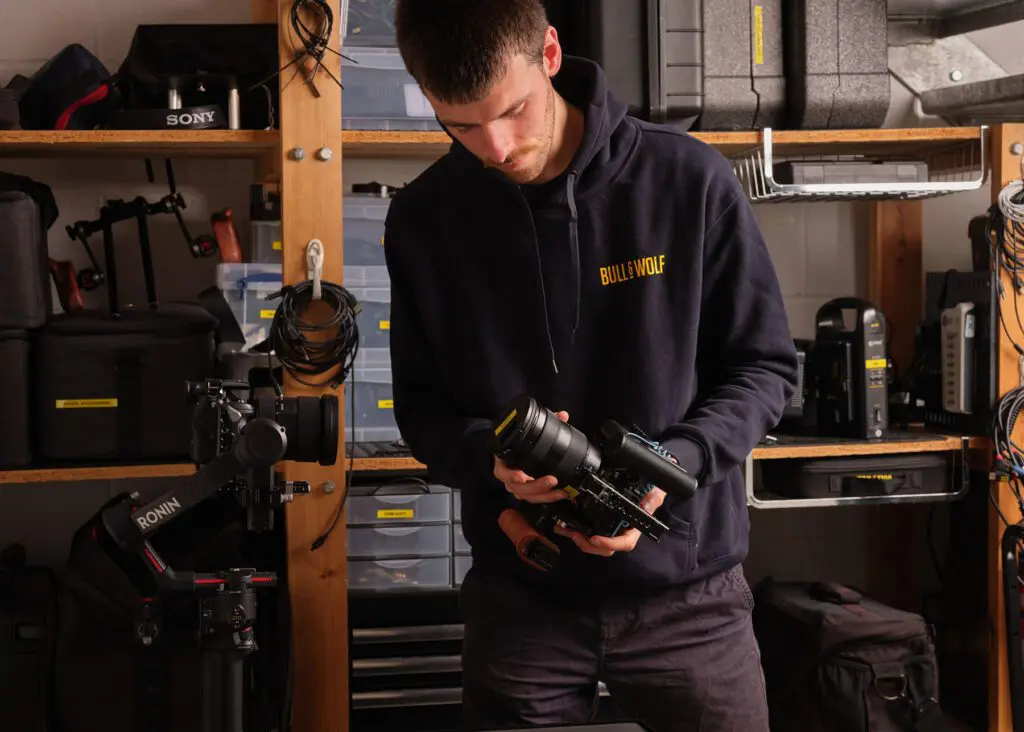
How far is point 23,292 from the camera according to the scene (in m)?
2.33

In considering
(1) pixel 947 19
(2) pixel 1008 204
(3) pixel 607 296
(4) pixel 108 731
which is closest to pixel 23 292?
(4) pixel 108 731

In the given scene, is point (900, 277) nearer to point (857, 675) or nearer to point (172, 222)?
point (857, 675)

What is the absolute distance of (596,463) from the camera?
4.55 feet

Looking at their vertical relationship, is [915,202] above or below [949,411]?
above

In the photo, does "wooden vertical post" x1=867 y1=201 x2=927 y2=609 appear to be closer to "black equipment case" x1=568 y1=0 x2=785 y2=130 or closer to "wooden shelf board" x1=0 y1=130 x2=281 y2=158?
"black equipment case" x1=568 y1=0 x2=785 y2=130

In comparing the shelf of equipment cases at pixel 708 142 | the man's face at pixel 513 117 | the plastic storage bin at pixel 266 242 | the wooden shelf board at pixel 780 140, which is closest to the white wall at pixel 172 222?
the shelf of equipment cases at pixel 708 142

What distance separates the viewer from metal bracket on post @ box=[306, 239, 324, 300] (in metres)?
2.24

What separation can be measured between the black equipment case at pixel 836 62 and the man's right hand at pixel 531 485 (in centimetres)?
145

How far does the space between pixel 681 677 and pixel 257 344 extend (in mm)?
1349

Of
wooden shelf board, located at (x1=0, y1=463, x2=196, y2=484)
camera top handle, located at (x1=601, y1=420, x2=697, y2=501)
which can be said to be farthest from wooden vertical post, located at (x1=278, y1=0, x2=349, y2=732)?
camera top handle, located at (x1=601, y1=420, x2=697, y2=501)

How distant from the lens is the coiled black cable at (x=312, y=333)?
2.24 meters

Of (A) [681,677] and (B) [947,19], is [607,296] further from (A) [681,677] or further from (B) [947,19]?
(B) [947,19]

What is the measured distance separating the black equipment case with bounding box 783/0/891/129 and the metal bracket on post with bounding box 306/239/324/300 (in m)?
1.13

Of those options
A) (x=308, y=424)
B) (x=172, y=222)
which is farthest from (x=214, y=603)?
(x=172, y=222)
